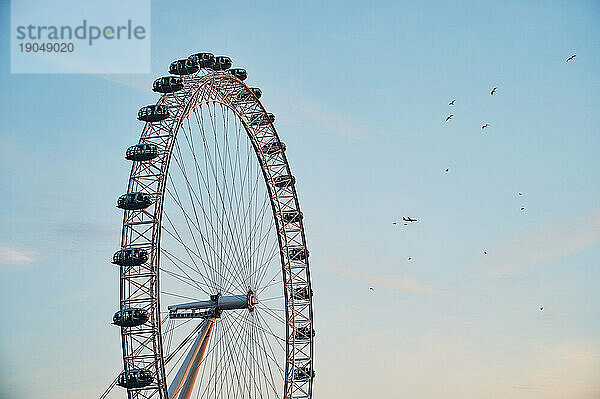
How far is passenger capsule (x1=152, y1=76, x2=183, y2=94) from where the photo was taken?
196 ft

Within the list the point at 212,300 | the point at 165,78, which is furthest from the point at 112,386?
the point at 165,78

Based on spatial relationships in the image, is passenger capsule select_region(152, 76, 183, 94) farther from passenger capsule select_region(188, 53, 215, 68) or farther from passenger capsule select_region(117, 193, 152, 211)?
passenger capsule select_region(117, 193, 152, 211)

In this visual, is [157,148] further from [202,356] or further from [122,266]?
[202,356]

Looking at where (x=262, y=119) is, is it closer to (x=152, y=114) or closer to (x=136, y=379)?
(x=152, y=114)

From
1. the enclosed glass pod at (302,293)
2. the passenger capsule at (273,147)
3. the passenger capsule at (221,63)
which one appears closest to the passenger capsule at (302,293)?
the enclosed glass pod at (302,293)

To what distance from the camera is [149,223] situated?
56.2m

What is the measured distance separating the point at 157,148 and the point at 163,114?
2.13 metres

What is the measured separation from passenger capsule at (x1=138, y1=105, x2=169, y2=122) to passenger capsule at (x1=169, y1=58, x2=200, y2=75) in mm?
3158

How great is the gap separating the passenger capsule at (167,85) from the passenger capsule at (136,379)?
1669 centimetres

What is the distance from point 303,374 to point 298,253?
28.9 feet

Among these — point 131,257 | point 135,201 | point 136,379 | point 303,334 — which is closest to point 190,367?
point 136,379

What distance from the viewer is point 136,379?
54188 millimetres

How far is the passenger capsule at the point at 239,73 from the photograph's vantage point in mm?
68125

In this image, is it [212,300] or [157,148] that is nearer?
[157,148]
